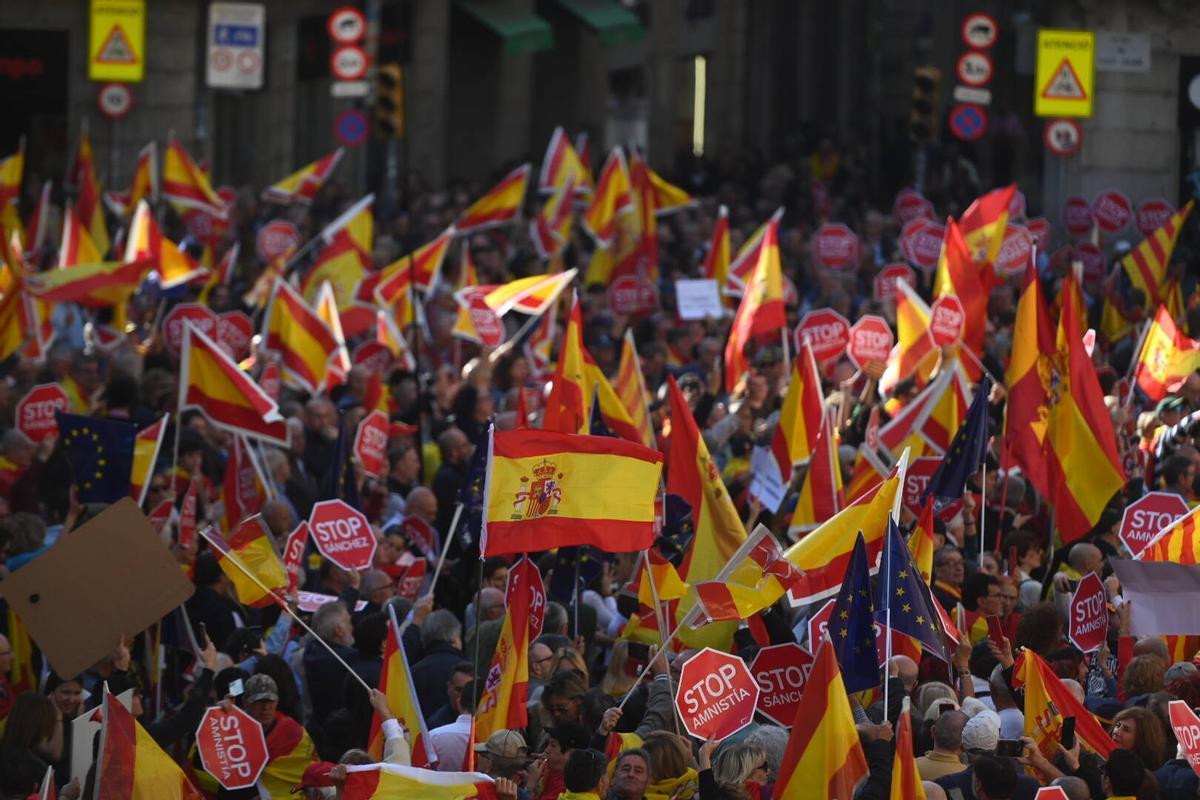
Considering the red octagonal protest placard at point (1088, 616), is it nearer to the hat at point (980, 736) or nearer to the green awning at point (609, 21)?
the hat at point (980, 736)

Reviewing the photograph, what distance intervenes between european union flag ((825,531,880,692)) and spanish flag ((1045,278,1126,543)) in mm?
3381

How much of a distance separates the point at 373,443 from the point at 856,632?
590 cm

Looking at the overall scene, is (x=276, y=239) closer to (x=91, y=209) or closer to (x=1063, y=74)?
(x=91, y=209)

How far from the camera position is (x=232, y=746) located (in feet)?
32.1

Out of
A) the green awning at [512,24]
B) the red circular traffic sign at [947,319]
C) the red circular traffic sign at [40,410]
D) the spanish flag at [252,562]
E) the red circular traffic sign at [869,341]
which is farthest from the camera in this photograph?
the green awning at [512,24]

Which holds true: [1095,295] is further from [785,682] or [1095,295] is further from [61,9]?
[61,9]

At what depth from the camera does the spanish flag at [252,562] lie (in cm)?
1130

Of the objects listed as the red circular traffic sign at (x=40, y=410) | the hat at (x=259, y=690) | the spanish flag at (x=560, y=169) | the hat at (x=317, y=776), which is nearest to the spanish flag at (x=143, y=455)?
the red circular traffic sign at (x=40, y=410)

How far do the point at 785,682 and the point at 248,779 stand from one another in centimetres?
217

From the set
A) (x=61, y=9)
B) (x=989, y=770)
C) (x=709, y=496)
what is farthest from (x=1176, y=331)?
(x=61, y=9)

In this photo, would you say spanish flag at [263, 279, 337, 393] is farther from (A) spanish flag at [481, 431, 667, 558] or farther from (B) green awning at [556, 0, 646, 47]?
(B) green awning at [556, 0, 646, 47]

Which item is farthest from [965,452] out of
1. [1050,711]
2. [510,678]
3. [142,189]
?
[142,189]

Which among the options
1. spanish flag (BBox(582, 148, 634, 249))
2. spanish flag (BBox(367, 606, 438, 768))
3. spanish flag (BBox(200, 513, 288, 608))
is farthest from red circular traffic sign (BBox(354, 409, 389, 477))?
spanish flag (BBox(582, 148, 634, 249))

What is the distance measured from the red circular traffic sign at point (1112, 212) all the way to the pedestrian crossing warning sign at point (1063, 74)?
82.7 inches
